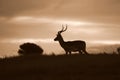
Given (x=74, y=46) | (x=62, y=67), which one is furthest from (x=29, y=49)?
(x=62, y=67)

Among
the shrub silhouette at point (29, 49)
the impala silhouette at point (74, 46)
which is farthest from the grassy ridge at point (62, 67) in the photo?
the shrub silhouette at point (29, 49)

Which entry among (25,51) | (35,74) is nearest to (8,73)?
(35,74)

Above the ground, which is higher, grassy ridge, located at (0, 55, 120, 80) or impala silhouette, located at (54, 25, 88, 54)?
impala silhouette, located at (54, 25, 88, 54)

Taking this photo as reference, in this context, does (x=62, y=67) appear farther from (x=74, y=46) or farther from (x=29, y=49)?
(x=29, y=49)

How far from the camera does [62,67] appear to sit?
3178cm

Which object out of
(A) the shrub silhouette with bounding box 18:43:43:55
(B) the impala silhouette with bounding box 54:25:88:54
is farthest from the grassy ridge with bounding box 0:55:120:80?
(A) the shrub silhouette with bounding box 18:43:43:55

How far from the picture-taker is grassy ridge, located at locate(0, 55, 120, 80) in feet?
96.9

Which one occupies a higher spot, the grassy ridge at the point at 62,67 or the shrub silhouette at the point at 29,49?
the shrub silhouette at the point at 29,49

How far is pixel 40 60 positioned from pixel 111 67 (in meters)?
5.90

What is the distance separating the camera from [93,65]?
3209 cm

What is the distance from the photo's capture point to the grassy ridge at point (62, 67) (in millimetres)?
29531

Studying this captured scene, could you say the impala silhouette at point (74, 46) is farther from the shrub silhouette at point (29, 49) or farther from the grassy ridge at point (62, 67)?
the shrub silhouette at point (29, 49)

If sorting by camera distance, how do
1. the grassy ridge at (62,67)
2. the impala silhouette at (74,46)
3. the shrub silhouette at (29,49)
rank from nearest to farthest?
the grassy ridge at (62,67)
the impala silhouette at (74,46)
the shrub silhouette at (29,49)

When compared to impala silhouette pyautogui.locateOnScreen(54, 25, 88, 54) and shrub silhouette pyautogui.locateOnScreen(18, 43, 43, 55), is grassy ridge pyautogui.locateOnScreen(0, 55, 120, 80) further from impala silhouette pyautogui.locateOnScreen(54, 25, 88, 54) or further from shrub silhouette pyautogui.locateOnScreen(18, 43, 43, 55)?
shrub silhouette pyautogui.locateOnScreen(18, 43, 43, 55)
